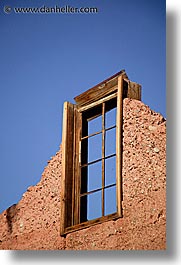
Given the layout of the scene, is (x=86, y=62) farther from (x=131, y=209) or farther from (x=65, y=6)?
(x=131, y=209)

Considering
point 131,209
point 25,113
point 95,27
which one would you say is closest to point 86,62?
point 95,27

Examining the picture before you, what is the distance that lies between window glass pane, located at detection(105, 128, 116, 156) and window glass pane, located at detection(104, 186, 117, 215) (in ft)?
0.60

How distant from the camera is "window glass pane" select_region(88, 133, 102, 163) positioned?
141 inches

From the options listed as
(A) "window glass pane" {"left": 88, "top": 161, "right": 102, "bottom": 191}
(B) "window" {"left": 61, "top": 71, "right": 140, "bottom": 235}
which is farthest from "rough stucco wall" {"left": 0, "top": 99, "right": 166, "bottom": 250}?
(A) "window glass pane" {"left": 88, "top": 161, "right": 102, "bottom": 191}

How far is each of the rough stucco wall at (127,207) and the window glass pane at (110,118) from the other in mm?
62

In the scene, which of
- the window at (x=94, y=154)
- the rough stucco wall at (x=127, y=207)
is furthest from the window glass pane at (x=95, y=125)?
the rough stucco wall at (x=127, y=207)

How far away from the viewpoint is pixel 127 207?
344cm

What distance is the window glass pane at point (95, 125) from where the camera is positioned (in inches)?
142

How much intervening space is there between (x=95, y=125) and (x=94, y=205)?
415 mm

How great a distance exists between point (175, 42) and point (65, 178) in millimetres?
885

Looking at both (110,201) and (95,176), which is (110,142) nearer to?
(95,176)

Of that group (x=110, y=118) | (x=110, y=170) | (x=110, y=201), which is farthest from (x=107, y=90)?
(x=110, y=201)

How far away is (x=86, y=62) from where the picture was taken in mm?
3664

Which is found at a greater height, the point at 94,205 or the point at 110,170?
the point at 110,170
